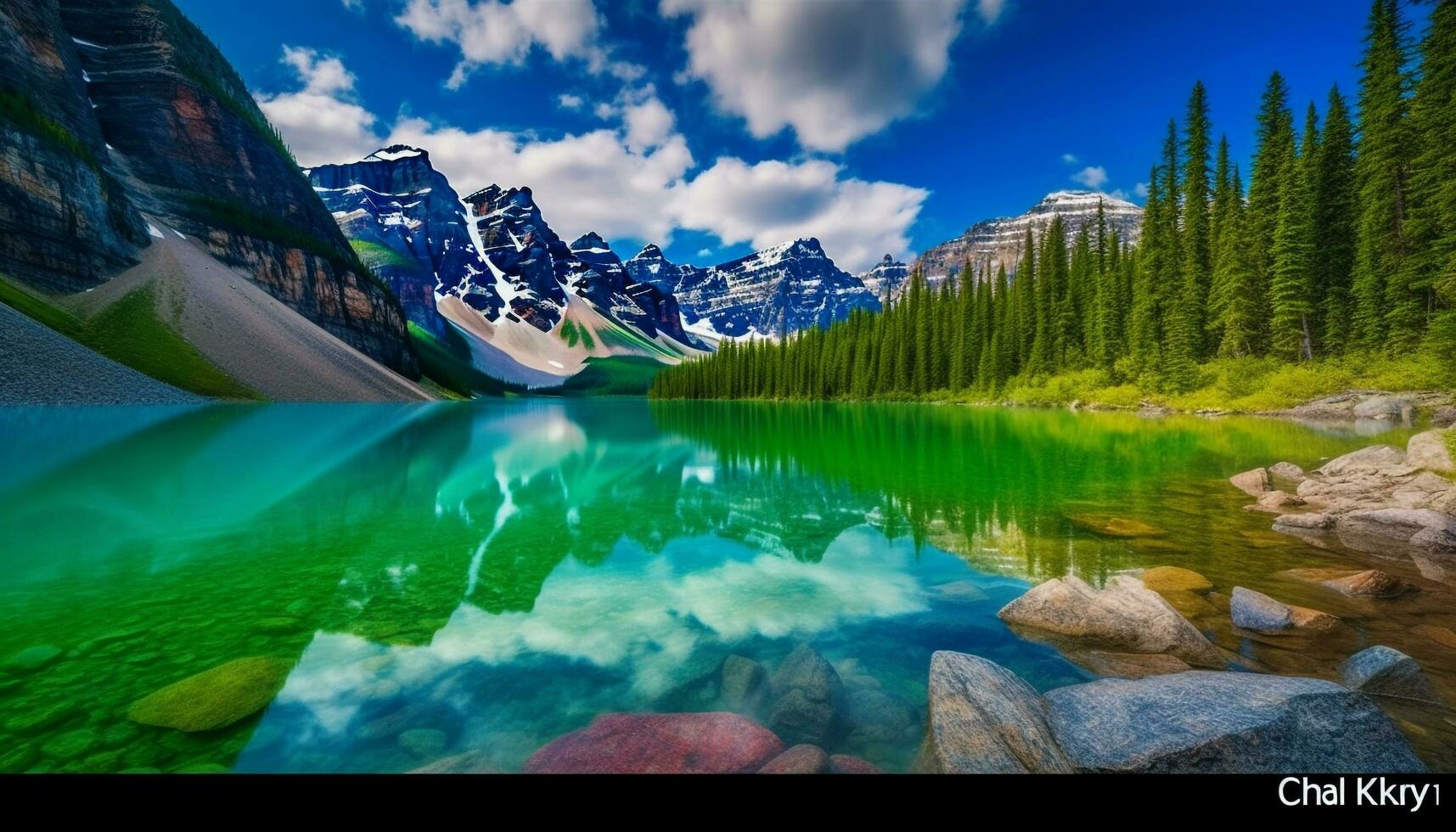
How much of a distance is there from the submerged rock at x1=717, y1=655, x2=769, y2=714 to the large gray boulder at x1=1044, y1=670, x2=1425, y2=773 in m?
2.92

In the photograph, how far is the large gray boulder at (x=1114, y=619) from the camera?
6.80 metres

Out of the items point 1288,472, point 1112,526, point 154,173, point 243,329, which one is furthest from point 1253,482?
point 154,173

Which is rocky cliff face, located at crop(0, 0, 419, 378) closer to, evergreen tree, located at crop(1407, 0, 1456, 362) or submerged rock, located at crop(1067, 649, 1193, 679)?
submerged rock, located at crop(1067, 649, 1193, 679)

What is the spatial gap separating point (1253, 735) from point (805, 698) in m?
3.66

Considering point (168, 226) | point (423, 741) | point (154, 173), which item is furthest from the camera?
point (154, 173)

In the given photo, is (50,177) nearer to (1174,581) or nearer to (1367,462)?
(1174,581)

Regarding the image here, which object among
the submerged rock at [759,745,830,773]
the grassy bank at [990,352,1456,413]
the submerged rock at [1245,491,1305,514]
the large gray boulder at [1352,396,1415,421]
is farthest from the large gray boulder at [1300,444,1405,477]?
the large gray boulder at [1352,396,1415,421]

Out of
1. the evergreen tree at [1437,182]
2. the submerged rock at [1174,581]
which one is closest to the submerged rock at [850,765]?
the submerged rock at [1174,581]

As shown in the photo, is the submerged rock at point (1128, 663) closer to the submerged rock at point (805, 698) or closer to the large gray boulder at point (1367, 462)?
the submerged rock at point (805, 698)

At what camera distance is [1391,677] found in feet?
18.5

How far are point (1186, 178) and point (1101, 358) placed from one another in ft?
66.2

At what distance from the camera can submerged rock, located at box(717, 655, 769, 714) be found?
6121mm

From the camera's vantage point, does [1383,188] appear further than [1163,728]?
Yes
